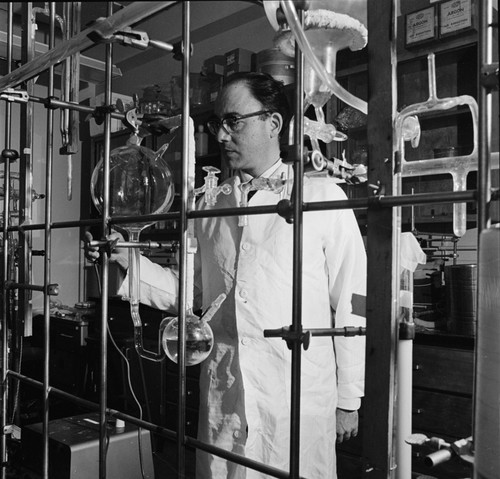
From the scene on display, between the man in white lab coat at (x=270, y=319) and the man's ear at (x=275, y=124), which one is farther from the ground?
the man's ear at (x=275, y=124)

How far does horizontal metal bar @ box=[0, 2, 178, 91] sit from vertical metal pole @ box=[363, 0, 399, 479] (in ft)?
0.99

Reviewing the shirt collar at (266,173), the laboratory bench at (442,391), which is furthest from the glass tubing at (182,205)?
the laboratory bench at (442,391)

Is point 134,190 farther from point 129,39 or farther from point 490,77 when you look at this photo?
point 490,77

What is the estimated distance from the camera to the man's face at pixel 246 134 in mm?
1641

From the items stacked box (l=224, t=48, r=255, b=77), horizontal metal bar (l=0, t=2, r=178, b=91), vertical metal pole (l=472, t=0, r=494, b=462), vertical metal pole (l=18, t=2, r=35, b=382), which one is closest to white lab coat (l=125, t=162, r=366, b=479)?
Answer: vertical metal pole (l=18, t=2, r=35, b=382)

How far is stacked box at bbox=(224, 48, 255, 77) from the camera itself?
3.56 metres

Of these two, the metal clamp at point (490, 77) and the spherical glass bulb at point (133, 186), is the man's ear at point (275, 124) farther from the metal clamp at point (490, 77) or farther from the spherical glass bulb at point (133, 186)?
the metal clamp at point (490, 77)

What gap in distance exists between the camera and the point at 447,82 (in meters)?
2.87

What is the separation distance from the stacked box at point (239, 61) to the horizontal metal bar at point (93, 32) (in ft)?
8.05

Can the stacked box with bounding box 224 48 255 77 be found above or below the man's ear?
above

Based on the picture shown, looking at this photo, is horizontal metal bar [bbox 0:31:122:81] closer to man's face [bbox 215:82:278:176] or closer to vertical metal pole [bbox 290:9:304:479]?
man's face [bbox 215:82:278:176]

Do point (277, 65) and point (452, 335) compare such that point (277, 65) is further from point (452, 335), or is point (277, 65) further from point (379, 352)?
point (379, 352)

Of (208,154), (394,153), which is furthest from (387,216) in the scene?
(208,154)

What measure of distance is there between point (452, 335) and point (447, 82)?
1.32 metres
